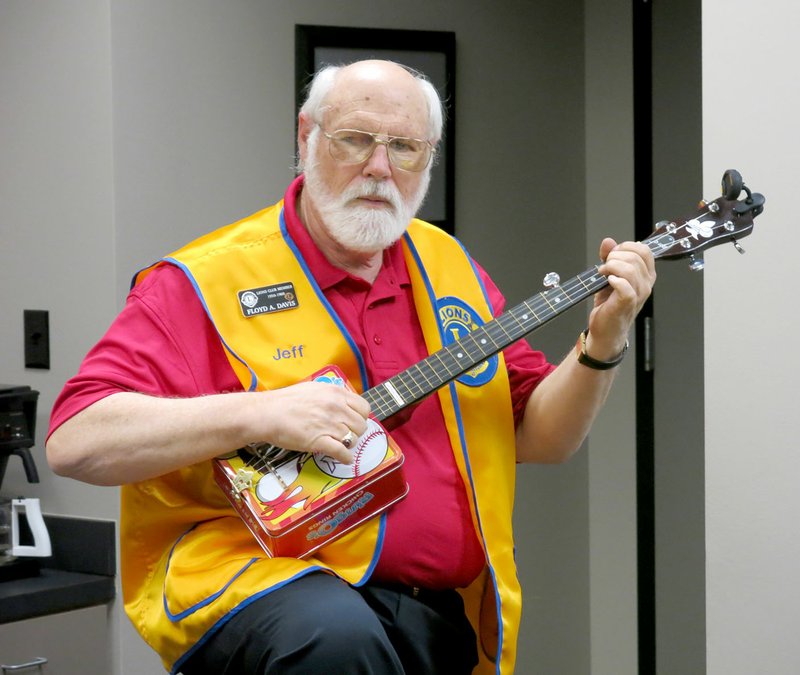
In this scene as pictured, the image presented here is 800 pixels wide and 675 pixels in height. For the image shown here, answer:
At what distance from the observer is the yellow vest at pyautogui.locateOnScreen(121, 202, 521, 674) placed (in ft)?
6.03

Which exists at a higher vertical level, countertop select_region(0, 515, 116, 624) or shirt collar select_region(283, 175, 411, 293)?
shirt collar select_region(283, 175, 411, 293)

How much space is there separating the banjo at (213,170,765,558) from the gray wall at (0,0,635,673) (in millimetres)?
1037

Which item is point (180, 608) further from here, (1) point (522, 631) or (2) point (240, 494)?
(1) point (522, 631)

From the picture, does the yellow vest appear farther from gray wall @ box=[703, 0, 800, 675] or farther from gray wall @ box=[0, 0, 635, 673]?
gray wall @ box=[0, 0, 635, 673]

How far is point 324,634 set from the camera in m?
1.64

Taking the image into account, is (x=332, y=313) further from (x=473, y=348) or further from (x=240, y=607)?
(x=240, y=607)

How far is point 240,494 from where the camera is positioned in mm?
1813

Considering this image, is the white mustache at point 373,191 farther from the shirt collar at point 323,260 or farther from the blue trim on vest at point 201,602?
the blue trim on vest at point 201,602

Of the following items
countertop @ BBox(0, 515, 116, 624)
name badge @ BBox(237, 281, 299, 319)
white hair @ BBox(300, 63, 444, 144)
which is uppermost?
white hair @ BBox(300, 63, 444, 144)

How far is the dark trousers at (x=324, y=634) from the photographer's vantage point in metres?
1.63

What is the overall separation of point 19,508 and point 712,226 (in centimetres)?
170

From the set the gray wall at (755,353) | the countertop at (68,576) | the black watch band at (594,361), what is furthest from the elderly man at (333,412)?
the countertop at (68,576)

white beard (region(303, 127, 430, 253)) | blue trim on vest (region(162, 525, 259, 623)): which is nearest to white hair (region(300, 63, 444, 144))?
white beard (region(303, 127, 430, 253))

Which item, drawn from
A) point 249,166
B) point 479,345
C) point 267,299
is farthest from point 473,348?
point 249,166
